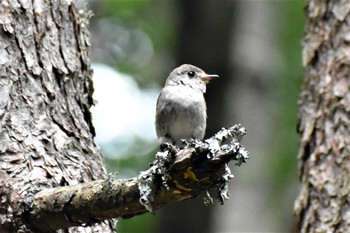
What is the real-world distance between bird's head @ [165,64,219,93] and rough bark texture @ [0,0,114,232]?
145 cm

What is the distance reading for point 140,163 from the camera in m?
10.0

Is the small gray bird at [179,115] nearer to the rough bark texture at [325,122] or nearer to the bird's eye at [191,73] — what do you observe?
the bird's eye at [191,73]

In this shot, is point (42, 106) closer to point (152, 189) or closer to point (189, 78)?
point (152, 189)

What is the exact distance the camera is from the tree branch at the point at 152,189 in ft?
10.7

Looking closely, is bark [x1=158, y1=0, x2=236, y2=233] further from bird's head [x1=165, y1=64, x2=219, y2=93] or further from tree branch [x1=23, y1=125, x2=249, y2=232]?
tree branch [x1=23, y1=125, x2=249, y2=232]

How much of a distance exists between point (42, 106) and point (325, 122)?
1743mm

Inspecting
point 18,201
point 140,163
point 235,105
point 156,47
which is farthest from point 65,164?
point 156,47

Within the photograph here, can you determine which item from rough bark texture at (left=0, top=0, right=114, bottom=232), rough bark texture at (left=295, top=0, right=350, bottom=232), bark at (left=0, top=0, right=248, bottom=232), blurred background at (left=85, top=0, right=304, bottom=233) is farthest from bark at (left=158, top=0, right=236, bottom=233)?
rough bark texture at (left=0, top=0, right=114, bottom=232)

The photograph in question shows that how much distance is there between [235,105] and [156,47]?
3919mm

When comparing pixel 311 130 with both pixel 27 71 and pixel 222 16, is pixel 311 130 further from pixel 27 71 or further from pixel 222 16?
pixel 222 16

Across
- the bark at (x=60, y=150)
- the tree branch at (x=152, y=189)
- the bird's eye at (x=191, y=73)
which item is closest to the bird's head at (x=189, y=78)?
the bird's eye at (x=191, y=73)

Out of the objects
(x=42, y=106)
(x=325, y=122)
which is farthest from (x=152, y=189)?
(x=325, y=122)

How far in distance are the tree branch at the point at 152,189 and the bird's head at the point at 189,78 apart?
2.46m

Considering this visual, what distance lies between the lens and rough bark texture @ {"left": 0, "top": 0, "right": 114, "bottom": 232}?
4.26 meters
